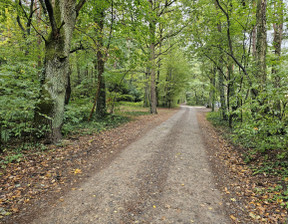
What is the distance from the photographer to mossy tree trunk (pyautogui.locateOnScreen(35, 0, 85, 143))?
19.3ft

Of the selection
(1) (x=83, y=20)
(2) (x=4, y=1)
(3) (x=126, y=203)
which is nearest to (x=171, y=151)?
(3) (x=126, y=203)

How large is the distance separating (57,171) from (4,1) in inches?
340

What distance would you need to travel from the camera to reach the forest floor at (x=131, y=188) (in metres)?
3.07

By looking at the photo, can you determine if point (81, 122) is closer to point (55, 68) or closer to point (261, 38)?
point (55, 68)

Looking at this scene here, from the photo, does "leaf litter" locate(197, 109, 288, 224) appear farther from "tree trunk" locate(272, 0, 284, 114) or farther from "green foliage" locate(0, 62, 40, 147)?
"green foliage" locate(0, 62, 40, 147)

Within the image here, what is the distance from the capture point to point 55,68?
6.04 metres

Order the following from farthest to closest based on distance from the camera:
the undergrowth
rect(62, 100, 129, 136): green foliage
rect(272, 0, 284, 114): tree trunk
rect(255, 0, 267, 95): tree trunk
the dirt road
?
1. rect(62, 100, 129, 136): green foliage
2. rect(255, 0, 267, 95): tree trunk
3. rect(272, 0, 284, 114): tree trunk
4. the undergrowth
5. the dirt road

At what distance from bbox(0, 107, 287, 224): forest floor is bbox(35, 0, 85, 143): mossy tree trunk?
1.12m

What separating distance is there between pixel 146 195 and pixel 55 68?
17.6ft

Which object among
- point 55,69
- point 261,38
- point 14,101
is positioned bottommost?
point 14,101

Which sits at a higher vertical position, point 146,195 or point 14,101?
point 14,101

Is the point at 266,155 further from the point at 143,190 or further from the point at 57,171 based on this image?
the point at 57,171

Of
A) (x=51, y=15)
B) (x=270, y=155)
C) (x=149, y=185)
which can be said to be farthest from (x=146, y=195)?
(x=51, y=15)

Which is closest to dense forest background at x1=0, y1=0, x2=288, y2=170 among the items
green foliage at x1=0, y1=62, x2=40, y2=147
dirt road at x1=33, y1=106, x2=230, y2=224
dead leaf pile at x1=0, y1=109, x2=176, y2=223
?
green foliage at x1=0, y1=62, x2=40, y2=147
